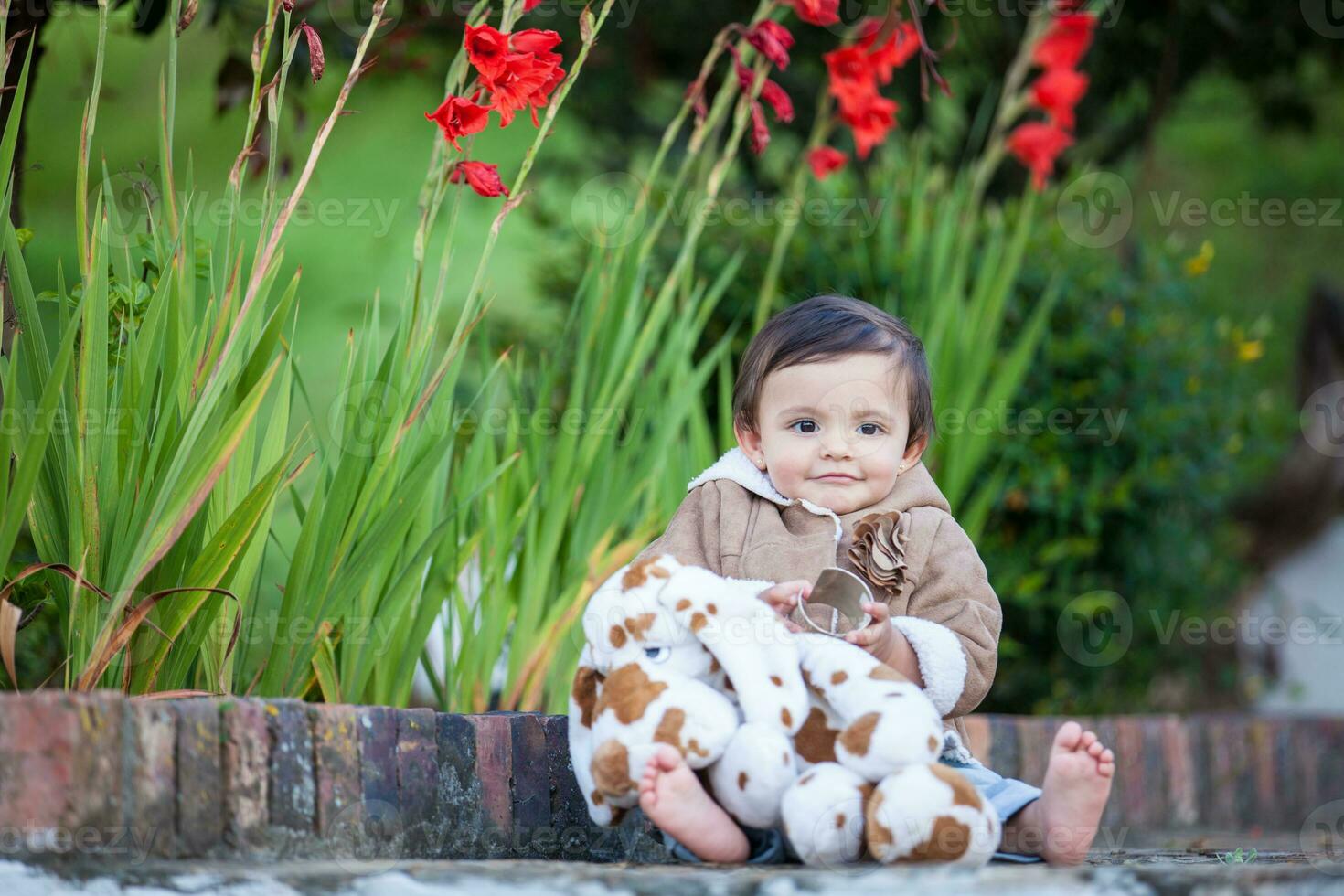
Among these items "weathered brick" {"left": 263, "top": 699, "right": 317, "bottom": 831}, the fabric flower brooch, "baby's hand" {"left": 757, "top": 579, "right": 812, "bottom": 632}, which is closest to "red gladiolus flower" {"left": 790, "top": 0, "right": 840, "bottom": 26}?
the fabric flower brooch

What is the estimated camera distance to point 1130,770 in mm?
3275

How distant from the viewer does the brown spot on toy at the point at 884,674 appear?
1.52m

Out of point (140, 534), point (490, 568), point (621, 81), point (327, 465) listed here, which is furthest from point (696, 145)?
point (621, 81)

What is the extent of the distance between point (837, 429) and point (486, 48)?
2.48 ft

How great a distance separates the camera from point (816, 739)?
5.02 feet

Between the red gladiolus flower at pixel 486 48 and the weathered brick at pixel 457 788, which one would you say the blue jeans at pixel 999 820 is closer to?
the weathered brick at pixel 457 788

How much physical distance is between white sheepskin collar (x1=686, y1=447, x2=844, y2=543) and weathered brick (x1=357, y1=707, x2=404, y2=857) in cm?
56

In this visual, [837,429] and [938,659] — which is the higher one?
[837,429]

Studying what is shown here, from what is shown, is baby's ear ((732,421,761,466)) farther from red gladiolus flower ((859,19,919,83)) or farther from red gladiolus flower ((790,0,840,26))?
red gladiolus flower ((859,19,919,83))

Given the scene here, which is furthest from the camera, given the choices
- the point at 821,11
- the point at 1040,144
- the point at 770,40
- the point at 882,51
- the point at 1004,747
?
the point at 1040,144

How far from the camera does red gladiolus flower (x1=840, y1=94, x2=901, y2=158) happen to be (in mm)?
2779

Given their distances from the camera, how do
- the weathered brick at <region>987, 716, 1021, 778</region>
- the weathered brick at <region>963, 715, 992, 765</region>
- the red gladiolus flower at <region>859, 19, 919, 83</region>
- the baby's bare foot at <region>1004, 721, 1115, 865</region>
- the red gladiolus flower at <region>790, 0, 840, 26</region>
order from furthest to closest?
the weathered brick at <region>987, 716, 1021, 778</region>, the weathered brick at <region>963, 715, 992, 765</region>, the red gladiolus flower at <region>859, 19, 919, 83</region>, the red gladiolus flower at <region>790, 0, 840, 26</region>, the baby's bare foot at <region>1004, 721, 1115, 865</region>

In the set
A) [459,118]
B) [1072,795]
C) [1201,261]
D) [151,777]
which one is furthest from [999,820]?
[1201,261]

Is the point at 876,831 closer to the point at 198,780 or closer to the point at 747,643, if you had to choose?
the point at 747,643
